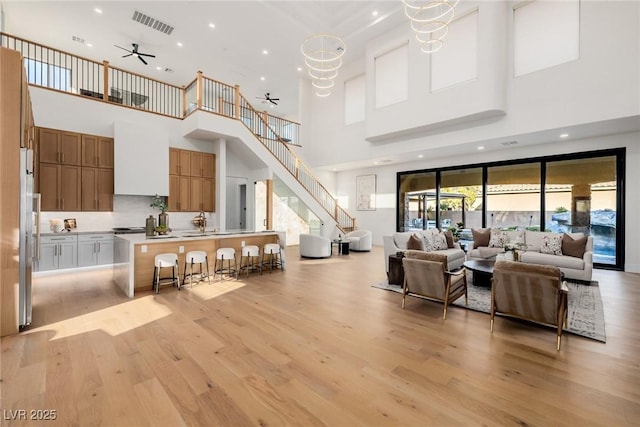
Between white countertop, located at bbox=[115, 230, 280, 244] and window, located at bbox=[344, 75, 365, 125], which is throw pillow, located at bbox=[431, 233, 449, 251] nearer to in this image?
white countertop, located at bbox=[115, 230, 280, 244]

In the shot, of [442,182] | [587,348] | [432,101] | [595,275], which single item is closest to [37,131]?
[432,101]

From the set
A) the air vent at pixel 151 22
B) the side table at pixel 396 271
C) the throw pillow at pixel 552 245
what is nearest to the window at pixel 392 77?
the throw pillow at pixel 552 245

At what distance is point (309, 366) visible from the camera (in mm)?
2539

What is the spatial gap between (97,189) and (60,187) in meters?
0.67

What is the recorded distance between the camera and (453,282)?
4.04 metres

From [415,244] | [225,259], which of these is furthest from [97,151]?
[415,244]

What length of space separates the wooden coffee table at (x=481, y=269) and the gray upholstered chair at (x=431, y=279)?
72cm

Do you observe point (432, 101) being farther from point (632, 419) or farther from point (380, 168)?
point (632, 419)

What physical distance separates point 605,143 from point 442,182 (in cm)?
410

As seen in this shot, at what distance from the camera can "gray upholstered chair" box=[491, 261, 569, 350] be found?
2979mm

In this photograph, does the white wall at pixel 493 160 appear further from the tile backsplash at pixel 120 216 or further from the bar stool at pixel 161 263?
the bar stool at pixel 161 263

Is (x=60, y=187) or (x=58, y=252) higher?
(x=60, y=187)

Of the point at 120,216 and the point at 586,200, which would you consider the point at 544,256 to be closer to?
the point at 586,200

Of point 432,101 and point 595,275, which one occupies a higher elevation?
point 432,101
